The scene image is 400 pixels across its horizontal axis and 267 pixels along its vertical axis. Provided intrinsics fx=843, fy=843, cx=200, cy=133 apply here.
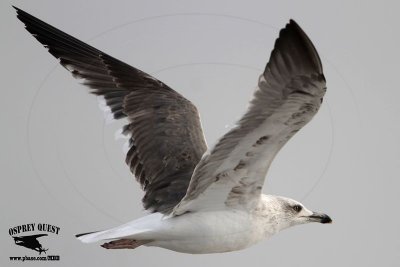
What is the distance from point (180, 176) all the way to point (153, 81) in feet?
3.25

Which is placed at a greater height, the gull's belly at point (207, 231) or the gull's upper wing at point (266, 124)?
the gull's upper wing at point (266, 124)

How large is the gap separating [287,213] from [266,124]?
131cm

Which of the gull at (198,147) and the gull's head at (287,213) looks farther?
the gull's head at (287,213)

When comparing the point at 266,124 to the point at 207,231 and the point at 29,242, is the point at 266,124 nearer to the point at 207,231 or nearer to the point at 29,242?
the point at 207,231

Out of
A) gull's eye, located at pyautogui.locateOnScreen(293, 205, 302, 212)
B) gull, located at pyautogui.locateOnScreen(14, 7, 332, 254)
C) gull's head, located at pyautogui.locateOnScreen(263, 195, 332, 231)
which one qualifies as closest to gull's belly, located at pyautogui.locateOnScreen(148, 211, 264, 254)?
gull, located at pyautogui.locateOnScreen(14, 7, 332, 254)

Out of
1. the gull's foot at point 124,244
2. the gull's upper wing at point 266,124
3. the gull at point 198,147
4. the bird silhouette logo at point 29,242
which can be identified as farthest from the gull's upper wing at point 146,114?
the bird silhouette logo at point 29,242

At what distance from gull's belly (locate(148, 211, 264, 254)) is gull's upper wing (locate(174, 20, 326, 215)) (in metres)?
0.11

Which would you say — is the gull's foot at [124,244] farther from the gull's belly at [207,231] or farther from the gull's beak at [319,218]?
the gull's beak at [319,218]

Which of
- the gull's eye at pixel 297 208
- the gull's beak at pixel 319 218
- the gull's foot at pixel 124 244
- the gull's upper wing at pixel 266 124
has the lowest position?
the gull's foot at pixel 124 244

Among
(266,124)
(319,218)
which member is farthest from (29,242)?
(266,124)

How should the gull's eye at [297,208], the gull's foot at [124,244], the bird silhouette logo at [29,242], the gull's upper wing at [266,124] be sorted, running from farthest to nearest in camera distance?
the bird silhouette logo at [29,242] < the gull's eye at [297,208] < the gull's foot at [124,244] < the gull's upper wing at [266,124]

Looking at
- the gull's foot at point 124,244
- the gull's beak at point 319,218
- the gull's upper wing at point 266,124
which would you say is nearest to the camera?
the gull's upper wing at point 266,124

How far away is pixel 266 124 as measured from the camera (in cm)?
493

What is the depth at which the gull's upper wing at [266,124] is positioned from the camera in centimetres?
471
